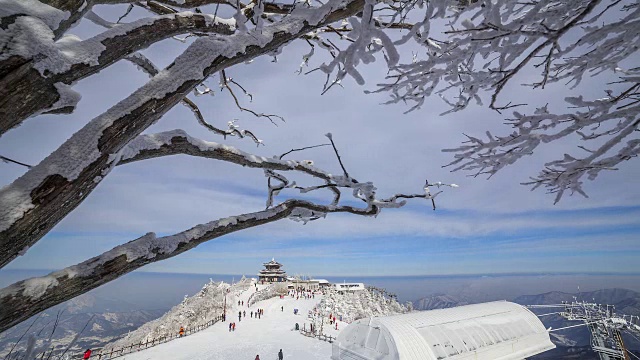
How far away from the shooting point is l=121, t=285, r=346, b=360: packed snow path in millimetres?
15516

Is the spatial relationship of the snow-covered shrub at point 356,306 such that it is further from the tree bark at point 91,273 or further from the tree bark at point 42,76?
the tree bark at point 42,76

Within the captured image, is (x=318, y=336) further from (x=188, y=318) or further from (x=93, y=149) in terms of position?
(x=188, y=318)

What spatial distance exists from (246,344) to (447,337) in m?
12.3

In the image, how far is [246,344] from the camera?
18.1 metres

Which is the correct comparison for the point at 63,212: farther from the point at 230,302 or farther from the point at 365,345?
the point at 230,302

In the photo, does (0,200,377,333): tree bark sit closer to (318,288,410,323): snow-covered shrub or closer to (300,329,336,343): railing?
(300,329,336,343): railing

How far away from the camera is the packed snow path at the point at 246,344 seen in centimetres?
1552

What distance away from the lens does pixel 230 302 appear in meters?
36.4

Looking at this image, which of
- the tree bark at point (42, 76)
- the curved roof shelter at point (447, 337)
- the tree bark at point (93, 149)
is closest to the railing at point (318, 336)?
the curved roof shelter at point (447, 337)

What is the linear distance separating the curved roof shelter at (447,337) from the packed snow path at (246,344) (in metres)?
5.48

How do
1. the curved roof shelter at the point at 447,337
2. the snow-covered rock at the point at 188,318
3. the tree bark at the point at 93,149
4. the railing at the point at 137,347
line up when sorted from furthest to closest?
the snow-covered rock at the point at 188,318 < the railing at the point at 137,347 < the curved roof shelter at the point at 447,337 < the tree bark at the point at 93,149

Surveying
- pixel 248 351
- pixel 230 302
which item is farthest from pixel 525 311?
pixel 230 302

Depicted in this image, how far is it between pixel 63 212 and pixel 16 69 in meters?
0.85

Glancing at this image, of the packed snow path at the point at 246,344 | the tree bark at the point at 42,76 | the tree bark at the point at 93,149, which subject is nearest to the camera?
the tree bark at the point at 42,76
